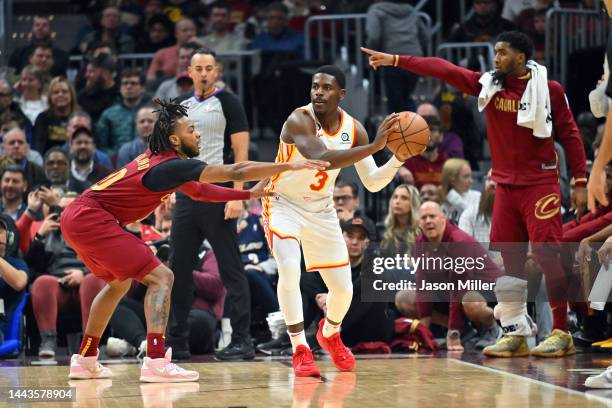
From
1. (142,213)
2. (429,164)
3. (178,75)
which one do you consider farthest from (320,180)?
(178,75)

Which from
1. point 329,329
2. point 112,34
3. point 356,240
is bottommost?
point 329,329

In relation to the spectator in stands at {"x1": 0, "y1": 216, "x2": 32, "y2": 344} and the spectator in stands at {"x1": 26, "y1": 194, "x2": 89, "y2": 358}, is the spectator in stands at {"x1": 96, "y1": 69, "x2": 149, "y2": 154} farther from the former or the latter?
the spectator in stands at {"x1": 0, "y1": 216, "x2": 32, "y2": 344}

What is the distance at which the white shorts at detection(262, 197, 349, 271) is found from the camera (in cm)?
793

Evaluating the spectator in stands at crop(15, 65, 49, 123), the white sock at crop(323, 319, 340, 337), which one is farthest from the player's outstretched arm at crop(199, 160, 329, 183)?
the spectator in stands at crop(15, 65, 49, 123)

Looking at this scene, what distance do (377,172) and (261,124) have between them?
5.51m

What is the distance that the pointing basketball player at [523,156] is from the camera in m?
8.65

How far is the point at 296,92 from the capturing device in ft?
42.3

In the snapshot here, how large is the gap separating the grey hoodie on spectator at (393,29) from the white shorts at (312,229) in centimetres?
566

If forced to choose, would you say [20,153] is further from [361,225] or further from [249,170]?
[249,170]

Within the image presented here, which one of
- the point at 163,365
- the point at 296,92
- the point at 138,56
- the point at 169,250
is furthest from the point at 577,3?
the point at 163,365

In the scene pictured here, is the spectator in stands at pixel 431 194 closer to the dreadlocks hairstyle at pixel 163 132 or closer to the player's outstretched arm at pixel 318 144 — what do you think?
the player's outstretched arm at pixel 318 144

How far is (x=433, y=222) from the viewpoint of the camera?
984 centimetres

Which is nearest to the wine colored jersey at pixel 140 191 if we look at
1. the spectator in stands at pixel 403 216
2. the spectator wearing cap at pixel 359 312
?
the spectator wearing cap at pixel 359 312

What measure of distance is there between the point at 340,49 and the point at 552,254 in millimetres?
6772
